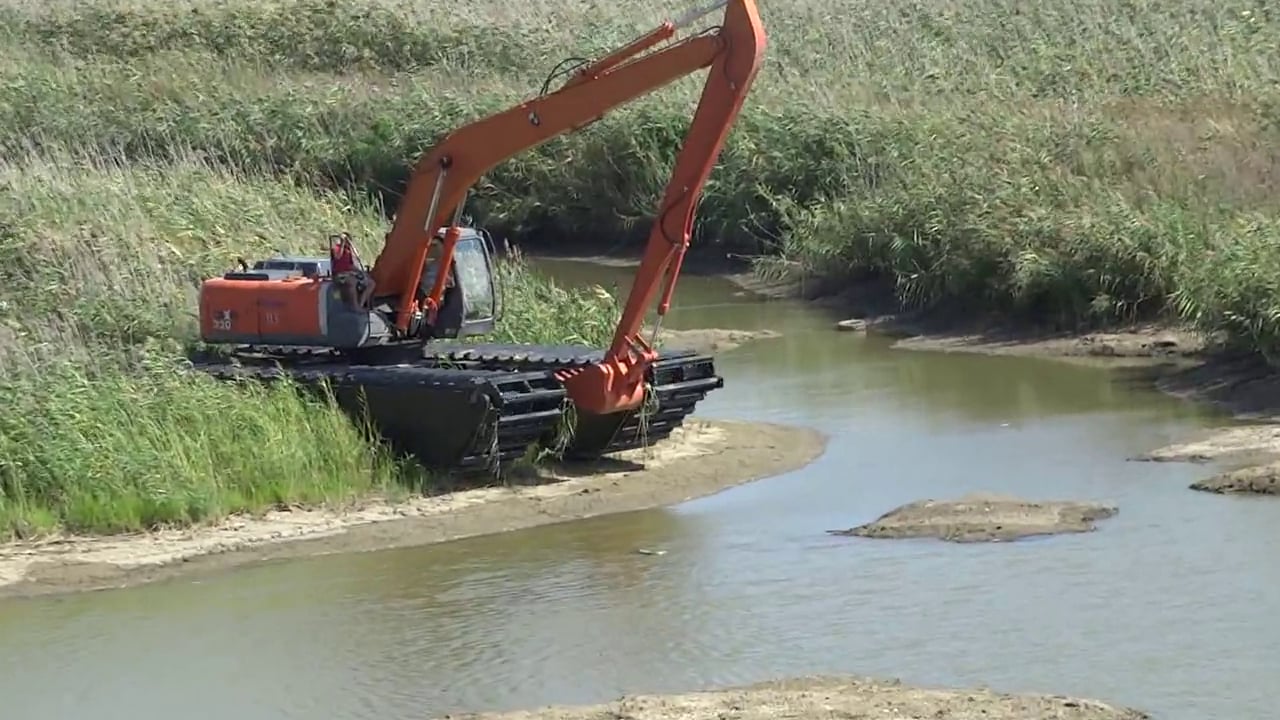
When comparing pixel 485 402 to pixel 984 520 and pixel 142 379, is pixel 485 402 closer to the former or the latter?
pixel 142 379

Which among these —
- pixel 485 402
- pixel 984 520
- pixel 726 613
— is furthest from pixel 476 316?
pixel 726 613

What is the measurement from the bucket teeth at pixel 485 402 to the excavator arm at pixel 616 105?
375mm

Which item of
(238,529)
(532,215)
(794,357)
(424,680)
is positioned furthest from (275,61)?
(424,680)

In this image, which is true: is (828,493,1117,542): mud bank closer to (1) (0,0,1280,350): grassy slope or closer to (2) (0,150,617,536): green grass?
(2) (0,150,617,536): green grass

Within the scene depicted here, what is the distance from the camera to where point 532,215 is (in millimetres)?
30172

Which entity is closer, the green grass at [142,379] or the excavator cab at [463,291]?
the green grass at [142,379]

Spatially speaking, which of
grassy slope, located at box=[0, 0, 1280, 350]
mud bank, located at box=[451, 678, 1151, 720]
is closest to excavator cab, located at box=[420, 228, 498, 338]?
grassy slope, located at box=[0, 0, 1280, 350]

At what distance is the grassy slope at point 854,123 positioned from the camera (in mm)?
22172

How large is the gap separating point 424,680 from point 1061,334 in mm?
12126

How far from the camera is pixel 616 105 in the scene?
51.2ft

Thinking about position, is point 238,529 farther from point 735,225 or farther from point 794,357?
point 735,225

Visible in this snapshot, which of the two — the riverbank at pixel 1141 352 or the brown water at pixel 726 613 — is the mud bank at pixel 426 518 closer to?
the brown water at pixel 726 613

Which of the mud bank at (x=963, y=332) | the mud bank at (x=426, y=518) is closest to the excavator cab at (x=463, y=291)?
the mud bank at (x=426, y=518)

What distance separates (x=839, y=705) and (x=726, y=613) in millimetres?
2419
